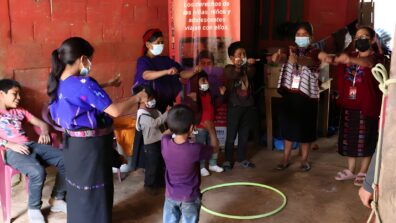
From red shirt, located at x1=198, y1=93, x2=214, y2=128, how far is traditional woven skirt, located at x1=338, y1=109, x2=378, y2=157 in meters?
1.19

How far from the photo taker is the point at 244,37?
562cm

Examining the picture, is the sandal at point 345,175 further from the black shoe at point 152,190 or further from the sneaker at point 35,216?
the sneaker at point 35,216

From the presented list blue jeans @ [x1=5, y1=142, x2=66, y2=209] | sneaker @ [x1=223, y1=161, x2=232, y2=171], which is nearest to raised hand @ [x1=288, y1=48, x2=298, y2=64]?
sneaker @ [x1=223, y1=161, x2=232, y2=171]

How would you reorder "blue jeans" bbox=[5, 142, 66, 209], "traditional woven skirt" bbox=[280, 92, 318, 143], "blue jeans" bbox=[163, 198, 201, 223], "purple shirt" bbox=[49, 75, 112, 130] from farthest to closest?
1. "traditional woven skirt" bbox=[280, 92, 318, 143]
2. "blue jeans" bbox=[5, 142, 66, 209]
3. "blue jeans" bbox=[163, 198, 201, 223]
4. "purple shirt" bbox=[49, 75, 112, 130]

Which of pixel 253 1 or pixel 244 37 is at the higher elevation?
pixel 253 1

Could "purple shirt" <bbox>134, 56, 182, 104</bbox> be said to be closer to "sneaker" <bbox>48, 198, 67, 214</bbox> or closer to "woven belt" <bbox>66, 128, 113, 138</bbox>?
"woven belt" <bbox>66, 128, 113, 138</bbox>

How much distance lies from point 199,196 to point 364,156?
1889 millimetres

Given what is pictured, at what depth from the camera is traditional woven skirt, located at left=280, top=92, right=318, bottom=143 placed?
12.9 feet

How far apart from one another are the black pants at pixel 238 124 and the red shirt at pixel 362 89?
0.89 m

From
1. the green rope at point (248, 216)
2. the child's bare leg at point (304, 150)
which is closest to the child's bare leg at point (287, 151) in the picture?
the child's bare leg at point (304, 150)

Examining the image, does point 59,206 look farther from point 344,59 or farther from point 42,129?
point 344,59

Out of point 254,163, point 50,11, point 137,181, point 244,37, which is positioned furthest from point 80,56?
point 244,37

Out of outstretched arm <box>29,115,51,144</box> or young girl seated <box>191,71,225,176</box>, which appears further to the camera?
young girl seated <box>191,71,225,176</box>

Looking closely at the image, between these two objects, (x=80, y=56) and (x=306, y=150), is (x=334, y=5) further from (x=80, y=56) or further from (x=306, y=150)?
(x=80, y=56)
